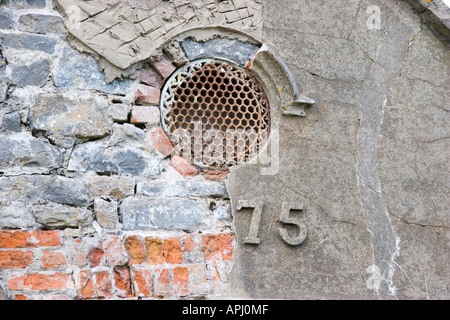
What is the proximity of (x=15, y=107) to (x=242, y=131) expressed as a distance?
1471mm

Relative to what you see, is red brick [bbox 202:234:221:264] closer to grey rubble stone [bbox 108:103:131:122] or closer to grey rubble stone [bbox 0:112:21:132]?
grey rubble stone [bbox 108:103:131:122]

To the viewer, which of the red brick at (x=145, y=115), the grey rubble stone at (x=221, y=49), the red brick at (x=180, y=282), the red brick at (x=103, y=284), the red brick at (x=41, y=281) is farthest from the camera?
the grey rubble stone at (x=221, y=49)

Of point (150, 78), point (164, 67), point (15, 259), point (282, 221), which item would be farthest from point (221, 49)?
point (15, 259)

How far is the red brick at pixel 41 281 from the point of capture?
11.2 ft

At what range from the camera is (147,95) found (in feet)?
12.4

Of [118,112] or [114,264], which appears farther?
[118,112]

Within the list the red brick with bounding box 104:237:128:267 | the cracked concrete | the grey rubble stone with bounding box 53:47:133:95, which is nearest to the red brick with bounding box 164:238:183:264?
the red brick with bounding box 104:237:128:267

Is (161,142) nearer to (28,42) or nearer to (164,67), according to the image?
(164,67)

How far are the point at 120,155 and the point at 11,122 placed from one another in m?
0.68

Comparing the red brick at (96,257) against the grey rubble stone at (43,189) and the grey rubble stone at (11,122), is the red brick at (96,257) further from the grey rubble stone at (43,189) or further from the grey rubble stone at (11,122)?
the grey rubble stone at (11,122)

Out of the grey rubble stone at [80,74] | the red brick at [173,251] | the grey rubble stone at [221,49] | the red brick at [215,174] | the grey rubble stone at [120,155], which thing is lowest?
the red brick at [173,251]

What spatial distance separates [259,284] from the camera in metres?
3.72

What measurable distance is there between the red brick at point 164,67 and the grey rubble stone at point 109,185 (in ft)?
2.39

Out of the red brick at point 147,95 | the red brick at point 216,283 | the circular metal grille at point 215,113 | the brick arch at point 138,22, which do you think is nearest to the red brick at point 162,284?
the red brick at point 216,283
